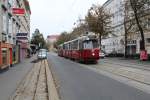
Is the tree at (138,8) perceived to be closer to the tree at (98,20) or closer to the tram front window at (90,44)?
the tram front window at (90,44)

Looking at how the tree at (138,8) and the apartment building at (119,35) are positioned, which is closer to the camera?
the tree at (138,8)

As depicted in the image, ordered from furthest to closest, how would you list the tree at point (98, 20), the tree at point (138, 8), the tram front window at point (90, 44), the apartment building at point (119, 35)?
the tree at point (98, 20)
the apartment building at point (119, 35)
the tree at point (138, 8)
the tram front window at point (90, 44)

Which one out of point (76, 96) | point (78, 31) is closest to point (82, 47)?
point (76, 96)

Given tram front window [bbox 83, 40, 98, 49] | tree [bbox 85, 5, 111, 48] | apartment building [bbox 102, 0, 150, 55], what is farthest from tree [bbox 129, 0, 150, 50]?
tree [bbox 85, 5, 111, 48]

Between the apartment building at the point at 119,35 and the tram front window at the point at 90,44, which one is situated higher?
the apartment building at the point at 119,35

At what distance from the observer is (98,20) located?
78.4 meters

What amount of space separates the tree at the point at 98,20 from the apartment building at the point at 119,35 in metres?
2.91

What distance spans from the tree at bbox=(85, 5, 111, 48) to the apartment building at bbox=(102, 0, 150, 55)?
115 inches

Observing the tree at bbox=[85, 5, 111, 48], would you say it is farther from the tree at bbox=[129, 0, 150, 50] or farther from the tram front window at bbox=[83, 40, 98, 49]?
the tram front window at bbox=[83, 40, 98, 49]

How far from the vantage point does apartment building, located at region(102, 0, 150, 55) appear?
6444 cm

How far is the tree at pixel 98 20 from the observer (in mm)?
78312

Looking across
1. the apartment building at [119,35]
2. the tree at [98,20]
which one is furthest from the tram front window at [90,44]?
the tree at [98,20]

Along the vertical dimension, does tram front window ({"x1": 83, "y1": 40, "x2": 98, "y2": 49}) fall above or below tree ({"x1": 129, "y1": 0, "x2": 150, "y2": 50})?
below

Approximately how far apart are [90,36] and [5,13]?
32.2 feet
